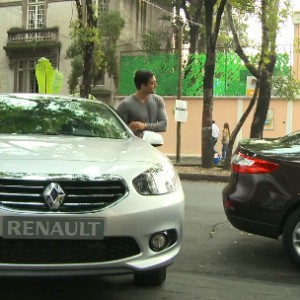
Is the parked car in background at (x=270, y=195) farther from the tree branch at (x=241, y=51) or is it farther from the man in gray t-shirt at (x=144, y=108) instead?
the tree branch at (x=241, y=51)

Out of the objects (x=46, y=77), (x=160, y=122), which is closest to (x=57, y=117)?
(x=160, y=122)

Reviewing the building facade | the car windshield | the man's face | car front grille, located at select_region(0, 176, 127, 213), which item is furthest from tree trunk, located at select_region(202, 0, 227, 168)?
the building facade

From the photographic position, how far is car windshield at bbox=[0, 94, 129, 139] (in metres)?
4.42

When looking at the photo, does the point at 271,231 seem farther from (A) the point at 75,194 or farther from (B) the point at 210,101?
(B) the point at 210,101

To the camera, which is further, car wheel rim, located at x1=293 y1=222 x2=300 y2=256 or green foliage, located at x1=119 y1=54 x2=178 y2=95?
green foliage, located at x1=119 y1=54 x2=178 y2=95

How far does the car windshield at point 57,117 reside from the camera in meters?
4.42

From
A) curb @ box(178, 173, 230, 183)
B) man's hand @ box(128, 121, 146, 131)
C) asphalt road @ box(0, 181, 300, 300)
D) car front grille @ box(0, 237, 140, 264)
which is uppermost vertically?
man's hand @ box(128, 121, 146, 131)

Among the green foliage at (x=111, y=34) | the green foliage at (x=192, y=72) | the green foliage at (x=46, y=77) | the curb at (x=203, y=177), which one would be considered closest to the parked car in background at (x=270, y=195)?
the curb at (x=203, y=177)

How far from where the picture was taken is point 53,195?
10.2 feet

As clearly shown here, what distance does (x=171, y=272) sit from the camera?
4.66m

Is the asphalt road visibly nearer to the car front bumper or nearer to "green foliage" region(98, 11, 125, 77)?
the car front bumper

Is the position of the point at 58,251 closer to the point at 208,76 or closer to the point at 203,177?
the point at 203,177

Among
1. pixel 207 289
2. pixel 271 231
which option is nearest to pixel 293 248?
pixel 271 231

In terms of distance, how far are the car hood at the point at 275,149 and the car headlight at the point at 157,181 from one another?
4.55 feet
